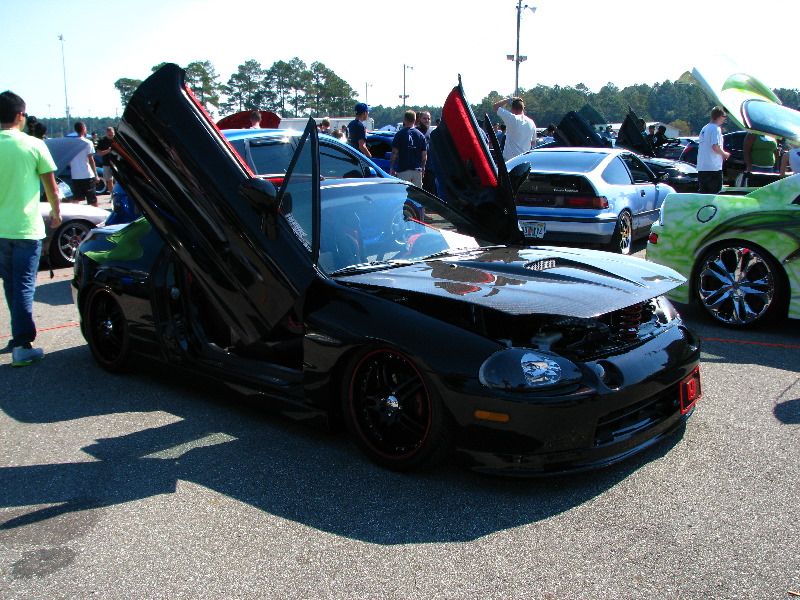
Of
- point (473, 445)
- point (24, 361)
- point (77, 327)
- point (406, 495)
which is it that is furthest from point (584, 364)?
point (77, 327)

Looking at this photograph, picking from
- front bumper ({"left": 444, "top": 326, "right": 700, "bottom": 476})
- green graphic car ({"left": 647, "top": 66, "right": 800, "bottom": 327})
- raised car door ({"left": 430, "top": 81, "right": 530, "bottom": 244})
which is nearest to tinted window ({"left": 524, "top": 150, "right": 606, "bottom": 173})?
green graphic car ({"left": 647, "top": 66, "right": 800, "bottom": 327})

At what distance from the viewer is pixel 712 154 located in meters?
10.8

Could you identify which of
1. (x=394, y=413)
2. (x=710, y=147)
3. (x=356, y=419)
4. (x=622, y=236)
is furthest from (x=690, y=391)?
(x=710, y=147)

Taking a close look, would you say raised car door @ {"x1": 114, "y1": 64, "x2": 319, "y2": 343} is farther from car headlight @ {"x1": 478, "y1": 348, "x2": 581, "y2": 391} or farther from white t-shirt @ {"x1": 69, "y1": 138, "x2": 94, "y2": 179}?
white t-shirt @ {"x1": 69, "y1": 138, "x2": 94, "y2": 179}

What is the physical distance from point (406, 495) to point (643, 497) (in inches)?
40.7

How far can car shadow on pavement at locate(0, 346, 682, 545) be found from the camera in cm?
308

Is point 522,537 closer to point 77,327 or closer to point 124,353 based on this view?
point 124,353

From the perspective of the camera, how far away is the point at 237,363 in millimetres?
4191

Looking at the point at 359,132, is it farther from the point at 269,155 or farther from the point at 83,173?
the point at 83,173

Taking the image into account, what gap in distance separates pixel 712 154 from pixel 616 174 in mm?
2109

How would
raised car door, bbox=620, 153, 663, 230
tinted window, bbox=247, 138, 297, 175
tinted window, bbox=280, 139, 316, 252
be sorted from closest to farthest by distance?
tinted window, bbox=280, 139, 316, 252, tinted window, bbox=247, 138, 297, 175, raised car door, bbox=620, 153, 663, 230

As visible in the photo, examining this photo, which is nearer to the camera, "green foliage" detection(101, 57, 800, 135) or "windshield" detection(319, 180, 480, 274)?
"windshield" detection(319, 180, 480, 274)

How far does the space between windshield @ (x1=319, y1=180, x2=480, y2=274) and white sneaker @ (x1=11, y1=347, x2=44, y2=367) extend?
112 inches

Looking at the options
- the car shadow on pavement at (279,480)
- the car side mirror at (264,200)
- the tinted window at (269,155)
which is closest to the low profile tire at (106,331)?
the car shadow on pavement at (279,480)
